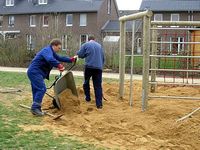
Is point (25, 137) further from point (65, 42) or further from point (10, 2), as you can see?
point (10, 2)

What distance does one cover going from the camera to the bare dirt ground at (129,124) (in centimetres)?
702

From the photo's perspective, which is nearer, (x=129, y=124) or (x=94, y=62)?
(x=129, y=124)

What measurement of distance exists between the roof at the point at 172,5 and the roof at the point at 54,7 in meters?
5.93

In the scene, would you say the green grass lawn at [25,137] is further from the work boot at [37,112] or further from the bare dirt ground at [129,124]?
the bare dirt ground at [129,124]

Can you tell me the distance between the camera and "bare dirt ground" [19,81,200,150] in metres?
7.02

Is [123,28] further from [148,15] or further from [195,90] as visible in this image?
[195,90]

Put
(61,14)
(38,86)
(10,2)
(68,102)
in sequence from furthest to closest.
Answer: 1. (10,2)
2. (61,14)
3. (68,102)
4. (38,86)

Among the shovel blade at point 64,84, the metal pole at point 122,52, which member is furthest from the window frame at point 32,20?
the shovel blade at point 64,84

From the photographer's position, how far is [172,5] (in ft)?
168

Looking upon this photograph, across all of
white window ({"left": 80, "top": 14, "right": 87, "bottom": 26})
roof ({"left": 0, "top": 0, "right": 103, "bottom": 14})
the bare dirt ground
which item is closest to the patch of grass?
the bare dirt ground

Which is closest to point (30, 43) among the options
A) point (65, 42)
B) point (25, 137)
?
point (65, 42)

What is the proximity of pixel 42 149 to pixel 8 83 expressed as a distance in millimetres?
8412

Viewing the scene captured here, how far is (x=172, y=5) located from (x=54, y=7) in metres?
14.0

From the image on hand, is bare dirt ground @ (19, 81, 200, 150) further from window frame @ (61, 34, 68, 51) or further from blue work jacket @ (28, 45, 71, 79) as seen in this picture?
window frame @ (61, 34, 68, 51)
